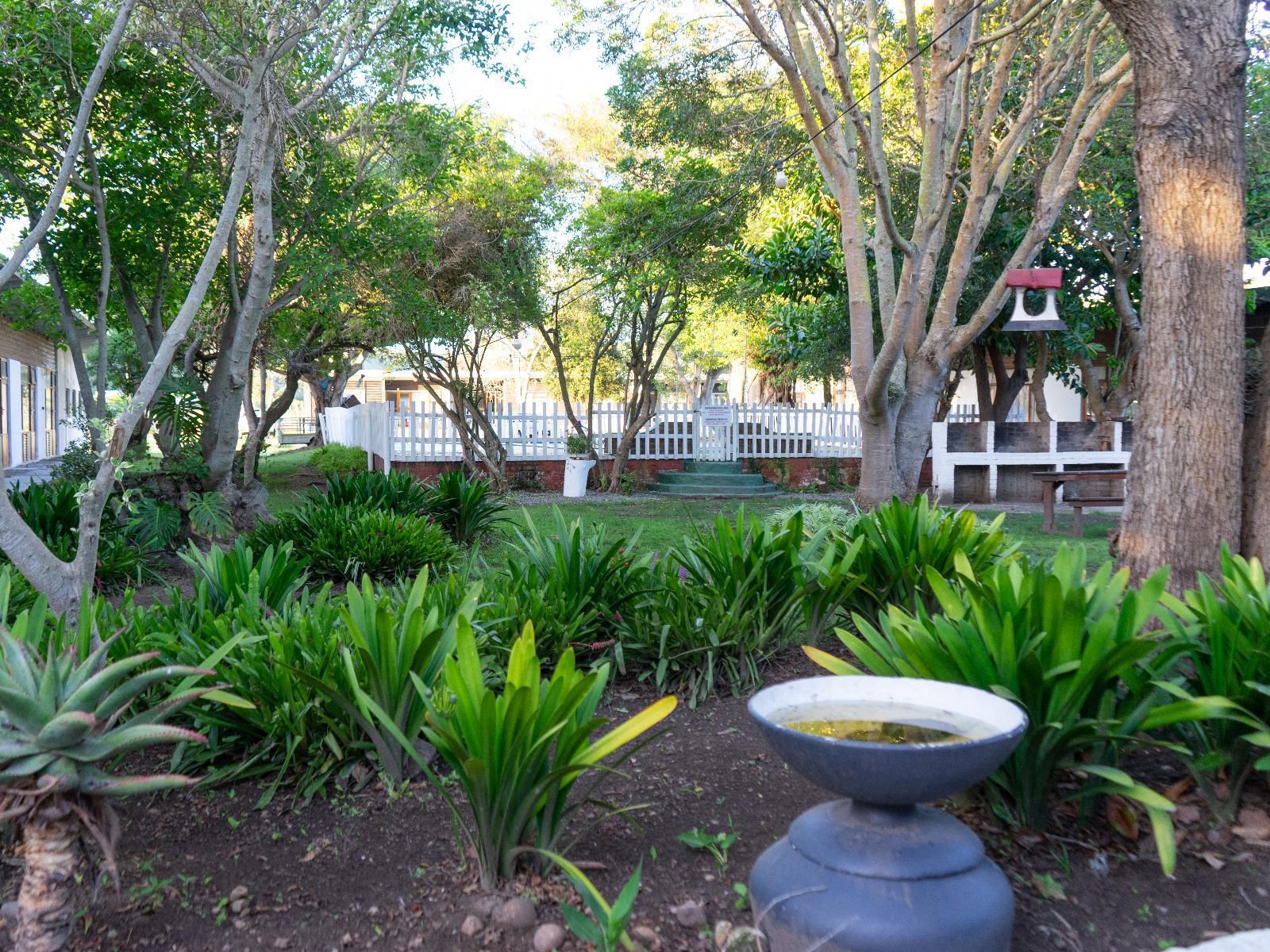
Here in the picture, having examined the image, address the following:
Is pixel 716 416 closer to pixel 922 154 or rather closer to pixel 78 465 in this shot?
pixel 922 154

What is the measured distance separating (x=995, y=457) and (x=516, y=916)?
535 inches

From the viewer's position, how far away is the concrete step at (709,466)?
17562 mm

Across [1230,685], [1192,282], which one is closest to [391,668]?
[1230,685]

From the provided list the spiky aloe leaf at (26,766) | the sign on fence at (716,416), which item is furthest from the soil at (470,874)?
the sign on fence at (716,416)

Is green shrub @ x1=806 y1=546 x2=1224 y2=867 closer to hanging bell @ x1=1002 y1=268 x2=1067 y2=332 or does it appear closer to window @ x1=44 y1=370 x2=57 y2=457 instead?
hanging bell @ x1=1002 y1=268 x2=1067 y2=332

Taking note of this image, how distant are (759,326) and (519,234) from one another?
10.9 meters

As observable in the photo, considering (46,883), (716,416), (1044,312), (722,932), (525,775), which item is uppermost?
(1044,312)

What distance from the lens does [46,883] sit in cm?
229

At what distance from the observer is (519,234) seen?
15.3 m

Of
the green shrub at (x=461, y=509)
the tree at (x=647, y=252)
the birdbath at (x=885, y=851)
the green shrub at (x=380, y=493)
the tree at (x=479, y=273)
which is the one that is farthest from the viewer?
the tree at (x=479, y=273)

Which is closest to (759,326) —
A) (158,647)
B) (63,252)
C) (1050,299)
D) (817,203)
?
(817,203)

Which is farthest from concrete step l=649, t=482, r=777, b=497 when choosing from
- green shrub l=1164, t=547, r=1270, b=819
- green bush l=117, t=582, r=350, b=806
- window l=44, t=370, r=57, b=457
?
window l=44, t=370, r=57, b=457

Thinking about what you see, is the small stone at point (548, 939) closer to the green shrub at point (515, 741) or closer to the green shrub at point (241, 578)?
the green shrub at point (515, 741)

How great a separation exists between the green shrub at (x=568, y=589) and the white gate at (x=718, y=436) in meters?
12.8
